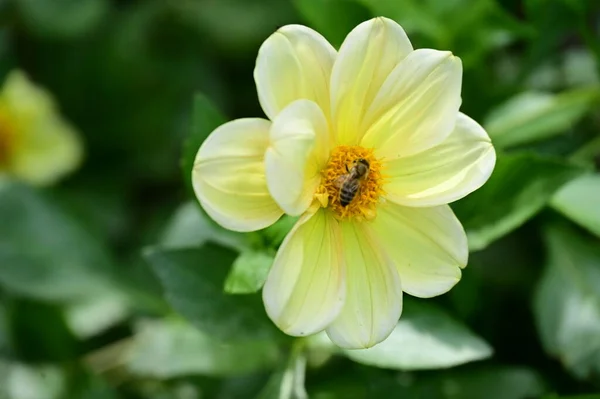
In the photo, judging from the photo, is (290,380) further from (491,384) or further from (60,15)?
(60,15)

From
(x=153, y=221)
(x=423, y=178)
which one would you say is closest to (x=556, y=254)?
(x=423, y=178)

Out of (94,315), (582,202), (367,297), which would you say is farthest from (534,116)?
(94,315)

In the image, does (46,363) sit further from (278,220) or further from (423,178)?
(423,178)

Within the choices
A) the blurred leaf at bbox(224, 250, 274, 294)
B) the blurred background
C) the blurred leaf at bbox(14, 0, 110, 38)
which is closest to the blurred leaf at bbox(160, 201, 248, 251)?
the blurred background

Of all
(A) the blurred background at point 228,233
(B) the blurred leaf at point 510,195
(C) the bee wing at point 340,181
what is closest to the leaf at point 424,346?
(A) the blurred background at point 228,233

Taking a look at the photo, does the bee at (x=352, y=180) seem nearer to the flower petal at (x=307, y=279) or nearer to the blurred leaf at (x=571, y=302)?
the flower petal at (x=307, y=279)

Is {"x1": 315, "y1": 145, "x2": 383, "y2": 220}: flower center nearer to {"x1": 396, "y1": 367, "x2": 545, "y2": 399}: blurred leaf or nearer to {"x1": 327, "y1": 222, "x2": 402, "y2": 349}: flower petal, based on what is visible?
{"x1": 327, "y1": 222, "x2": 402, "y2": 349}: flower petal
